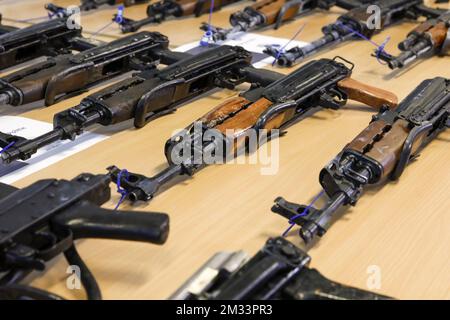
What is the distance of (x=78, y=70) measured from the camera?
216 centimetres

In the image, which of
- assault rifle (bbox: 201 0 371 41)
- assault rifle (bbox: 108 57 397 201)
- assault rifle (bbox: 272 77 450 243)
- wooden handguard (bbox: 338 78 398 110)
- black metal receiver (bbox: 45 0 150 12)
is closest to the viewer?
assault rifle (bbox: 272 77 450 243)

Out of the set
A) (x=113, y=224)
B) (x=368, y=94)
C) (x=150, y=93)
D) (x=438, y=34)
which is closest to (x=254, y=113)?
(x=150, y=93)

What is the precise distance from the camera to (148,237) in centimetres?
121

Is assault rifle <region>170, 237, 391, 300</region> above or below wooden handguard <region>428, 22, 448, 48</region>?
above

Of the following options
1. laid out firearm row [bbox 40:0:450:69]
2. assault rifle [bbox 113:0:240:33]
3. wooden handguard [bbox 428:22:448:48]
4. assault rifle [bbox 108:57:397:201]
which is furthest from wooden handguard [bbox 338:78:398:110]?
assault rifle [bbox 113:0:240:33]

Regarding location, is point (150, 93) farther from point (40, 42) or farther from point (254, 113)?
point (40, 42)

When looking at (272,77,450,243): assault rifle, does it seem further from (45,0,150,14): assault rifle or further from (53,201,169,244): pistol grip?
(45,0,150,14): assault rifle

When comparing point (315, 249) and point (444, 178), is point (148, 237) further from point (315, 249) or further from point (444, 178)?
point (444, 178)

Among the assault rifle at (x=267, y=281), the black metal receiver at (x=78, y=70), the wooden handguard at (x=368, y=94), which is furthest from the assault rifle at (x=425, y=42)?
the assault rifle at (x=267, y=281)

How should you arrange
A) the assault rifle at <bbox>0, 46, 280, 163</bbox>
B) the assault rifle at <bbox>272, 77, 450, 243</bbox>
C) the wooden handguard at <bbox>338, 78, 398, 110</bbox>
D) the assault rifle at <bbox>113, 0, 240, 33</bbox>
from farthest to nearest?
the assault rifle at <bbox>113, 0, 240, 33</bbox>, the wooden handguard at <bbox>338, 78, 398, 110</bbox>, the assault rifle at <bbox>0, 46, 280, 163</bbox>, the assault rifle at <bbox>272, 77, 450, 243</bbox>

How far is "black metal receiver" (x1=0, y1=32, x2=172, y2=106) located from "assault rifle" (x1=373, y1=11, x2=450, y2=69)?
3.24 ft

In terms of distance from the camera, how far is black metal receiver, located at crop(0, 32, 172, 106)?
2.07 m
